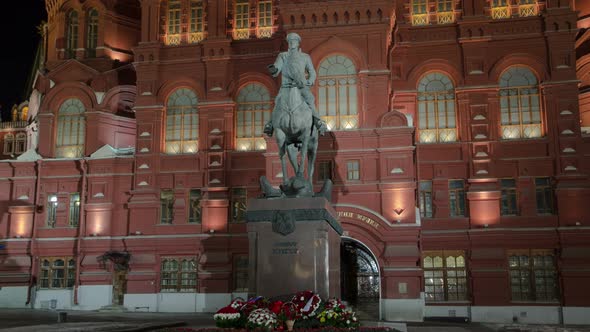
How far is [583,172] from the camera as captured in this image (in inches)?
1387

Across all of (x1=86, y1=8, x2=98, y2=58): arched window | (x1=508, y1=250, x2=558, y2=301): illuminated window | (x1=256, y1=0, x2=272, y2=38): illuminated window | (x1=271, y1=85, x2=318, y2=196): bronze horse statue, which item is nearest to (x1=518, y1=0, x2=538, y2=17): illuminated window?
(x1=508, y1=250, x2=558, y2=301): illuminated window

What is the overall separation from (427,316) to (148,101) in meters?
19.5

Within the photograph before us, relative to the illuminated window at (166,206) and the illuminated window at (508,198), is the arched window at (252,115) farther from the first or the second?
the illuminated window at (508,198)

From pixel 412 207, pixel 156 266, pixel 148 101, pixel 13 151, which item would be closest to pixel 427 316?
pixel 412 207

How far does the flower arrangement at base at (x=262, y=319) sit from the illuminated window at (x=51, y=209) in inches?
1125

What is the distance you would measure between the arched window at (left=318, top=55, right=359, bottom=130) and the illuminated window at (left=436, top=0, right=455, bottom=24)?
696 centimetres

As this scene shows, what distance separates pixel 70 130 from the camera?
41.9 m

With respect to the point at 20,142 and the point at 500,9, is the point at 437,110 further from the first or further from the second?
the point at 20,142

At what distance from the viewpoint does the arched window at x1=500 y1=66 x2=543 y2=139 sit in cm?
3675

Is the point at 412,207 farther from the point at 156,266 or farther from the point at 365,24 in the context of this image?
the point at 156,266

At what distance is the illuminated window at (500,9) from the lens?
1500 inches

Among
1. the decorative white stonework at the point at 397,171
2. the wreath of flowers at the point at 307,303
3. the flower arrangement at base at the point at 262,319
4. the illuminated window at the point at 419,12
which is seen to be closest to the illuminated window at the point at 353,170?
the decorative white stonework at the point at 397,171

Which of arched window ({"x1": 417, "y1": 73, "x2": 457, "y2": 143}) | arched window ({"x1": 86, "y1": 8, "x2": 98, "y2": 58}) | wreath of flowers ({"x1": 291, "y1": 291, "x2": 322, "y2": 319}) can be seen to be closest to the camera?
wreath of flowers ({"x1": 291, "y1": 291, "x2": 322, "y2": 319})

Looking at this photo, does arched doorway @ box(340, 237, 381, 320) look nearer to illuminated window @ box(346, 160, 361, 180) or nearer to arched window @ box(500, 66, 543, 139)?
illuminated window @ box(346, 160, 361, 180)
